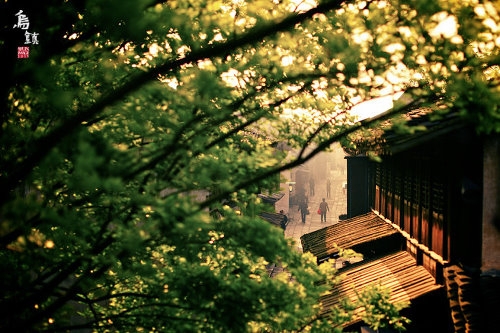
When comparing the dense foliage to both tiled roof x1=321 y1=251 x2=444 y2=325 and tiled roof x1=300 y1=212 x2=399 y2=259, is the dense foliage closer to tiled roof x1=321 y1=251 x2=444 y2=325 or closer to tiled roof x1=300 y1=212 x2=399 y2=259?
tiled roof x1=321 y1=251 x2=444 y2=325

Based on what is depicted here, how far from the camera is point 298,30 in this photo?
3.83 metres

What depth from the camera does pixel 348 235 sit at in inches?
594

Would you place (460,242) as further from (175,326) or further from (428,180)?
(175,326)

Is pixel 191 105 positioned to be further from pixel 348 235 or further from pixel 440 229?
pixel 348 235

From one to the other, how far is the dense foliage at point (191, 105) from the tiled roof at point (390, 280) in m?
4.51

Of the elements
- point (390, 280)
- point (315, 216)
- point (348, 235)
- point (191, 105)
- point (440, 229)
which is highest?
point (315, 216)

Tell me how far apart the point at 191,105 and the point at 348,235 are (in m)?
13.2

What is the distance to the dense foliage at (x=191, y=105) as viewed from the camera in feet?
10.1

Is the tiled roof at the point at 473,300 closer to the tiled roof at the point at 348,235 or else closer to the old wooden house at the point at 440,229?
the old wooden house at the point at 440,229

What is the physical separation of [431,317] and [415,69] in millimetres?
7858

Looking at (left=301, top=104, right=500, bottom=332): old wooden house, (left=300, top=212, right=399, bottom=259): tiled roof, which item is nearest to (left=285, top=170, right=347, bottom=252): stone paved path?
(left=300, top=212, right=399, bottom=259): tiled roof

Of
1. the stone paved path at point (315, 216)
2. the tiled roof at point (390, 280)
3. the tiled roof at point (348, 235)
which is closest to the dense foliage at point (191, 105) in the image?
the tiled roof at point (390, 280)

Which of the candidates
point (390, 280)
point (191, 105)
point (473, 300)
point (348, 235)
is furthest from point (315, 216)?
point (191, 105)

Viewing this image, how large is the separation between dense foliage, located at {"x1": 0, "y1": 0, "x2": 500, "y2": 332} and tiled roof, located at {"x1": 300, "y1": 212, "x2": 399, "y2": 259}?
343 inches
